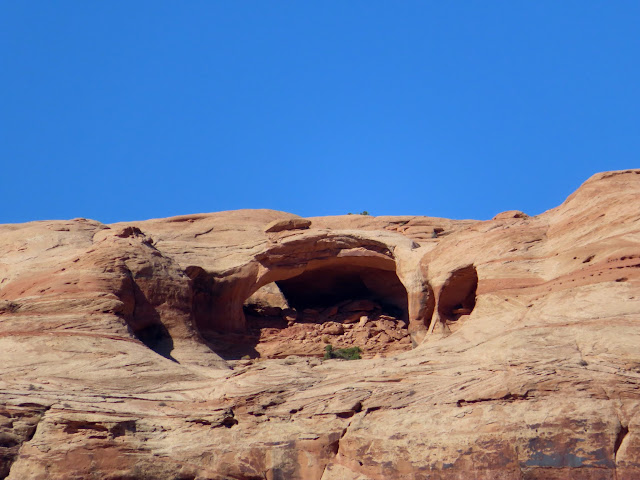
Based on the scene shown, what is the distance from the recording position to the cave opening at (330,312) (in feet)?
82.8

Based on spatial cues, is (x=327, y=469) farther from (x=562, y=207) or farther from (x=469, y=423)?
(x=562, y=207)

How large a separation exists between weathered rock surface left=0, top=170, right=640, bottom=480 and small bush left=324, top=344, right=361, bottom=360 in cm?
67

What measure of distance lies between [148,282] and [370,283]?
25.1ft

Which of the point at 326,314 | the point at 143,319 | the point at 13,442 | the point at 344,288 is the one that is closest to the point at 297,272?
the point at 326,314

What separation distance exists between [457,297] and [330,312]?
6.34 meters

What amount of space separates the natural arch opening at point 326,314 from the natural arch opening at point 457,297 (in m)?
3.27

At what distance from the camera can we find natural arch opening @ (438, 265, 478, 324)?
69.7 feet

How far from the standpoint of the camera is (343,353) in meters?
24.0

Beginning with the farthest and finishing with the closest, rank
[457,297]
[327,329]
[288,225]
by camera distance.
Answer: [288,225] → [327,329] → [457,297]

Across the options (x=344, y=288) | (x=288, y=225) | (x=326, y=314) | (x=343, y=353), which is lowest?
(x=343, y=353)

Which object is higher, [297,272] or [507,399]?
[297,272]

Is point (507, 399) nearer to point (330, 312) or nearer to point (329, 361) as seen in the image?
point (329, 361)

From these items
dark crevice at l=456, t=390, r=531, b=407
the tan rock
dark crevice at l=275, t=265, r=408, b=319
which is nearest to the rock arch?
dark crevice at l=275, t=265, r=408, b=319

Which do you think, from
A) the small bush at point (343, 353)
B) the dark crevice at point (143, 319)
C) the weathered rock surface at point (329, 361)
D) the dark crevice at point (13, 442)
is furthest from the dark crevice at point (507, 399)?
the small bush at point (343, 353)
